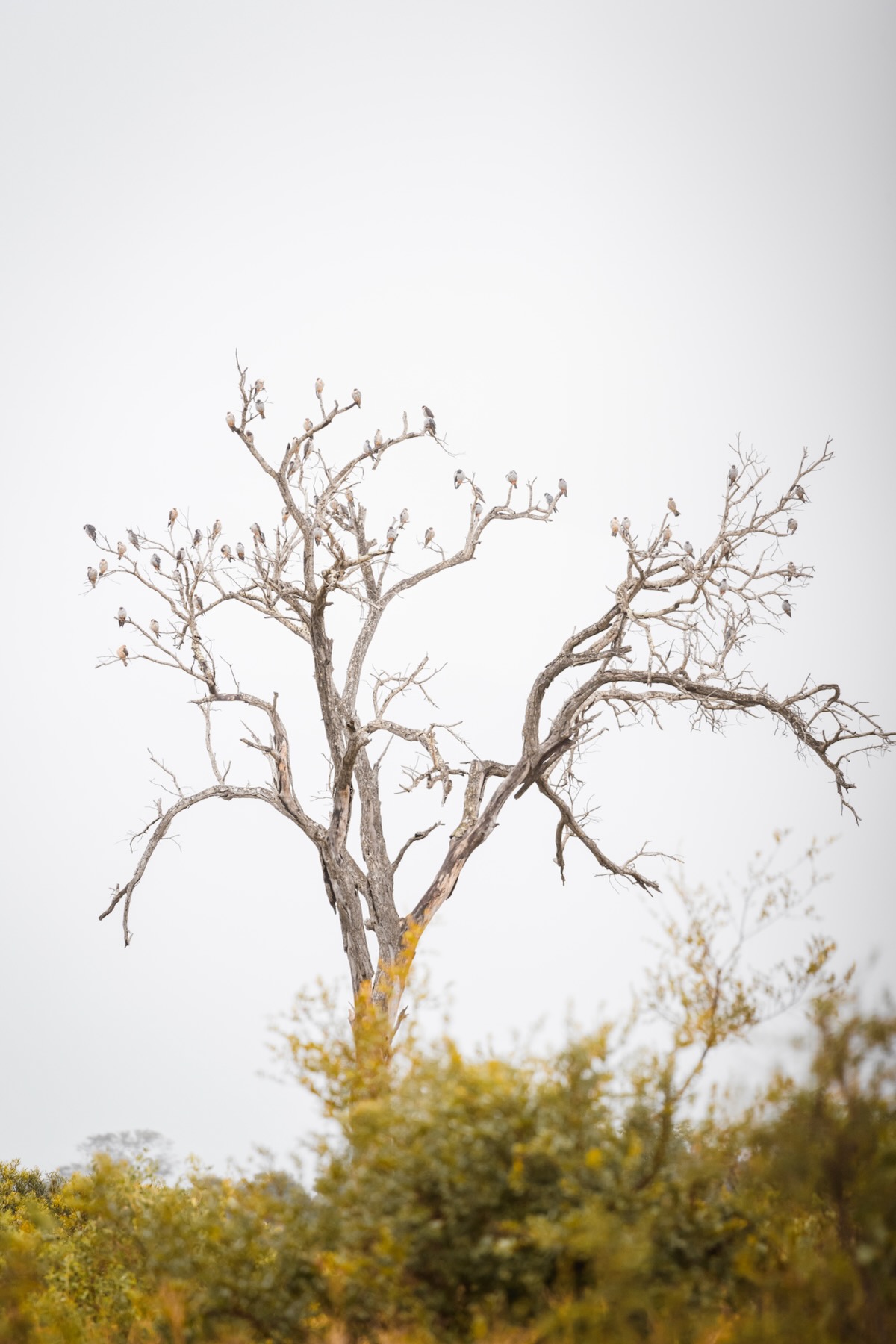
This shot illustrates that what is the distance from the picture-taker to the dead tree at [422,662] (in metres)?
8.94

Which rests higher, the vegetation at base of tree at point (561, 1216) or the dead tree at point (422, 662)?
the dead tree at point (422, 662)

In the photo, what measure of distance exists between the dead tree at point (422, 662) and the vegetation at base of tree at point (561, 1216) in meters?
4.51

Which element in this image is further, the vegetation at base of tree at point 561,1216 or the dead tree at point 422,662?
the dead tree at point 422,662

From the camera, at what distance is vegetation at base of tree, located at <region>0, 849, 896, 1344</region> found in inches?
124

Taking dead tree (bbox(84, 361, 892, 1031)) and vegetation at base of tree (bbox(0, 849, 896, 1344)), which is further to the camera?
dead tree (bbox(84, 361, 892, 1031))

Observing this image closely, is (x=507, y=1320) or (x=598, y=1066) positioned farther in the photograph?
(x=598, y=1066)

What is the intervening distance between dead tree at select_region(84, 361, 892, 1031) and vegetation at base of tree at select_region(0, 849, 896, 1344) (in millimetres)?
4512

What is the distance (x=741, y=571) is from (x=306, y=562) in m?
3.97

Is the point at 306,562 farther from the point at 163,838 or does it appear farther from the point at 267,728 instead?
the point at 163,838

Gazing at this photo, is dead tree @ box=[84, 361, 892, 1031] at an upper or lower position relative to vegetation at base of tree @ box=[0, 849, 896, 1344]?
upper

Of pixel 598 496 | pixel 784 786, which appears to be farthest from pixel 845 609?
pixel 598 496

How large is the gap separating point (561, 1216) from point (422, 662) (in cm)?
688

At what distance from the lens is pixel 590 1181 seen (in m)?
3.35

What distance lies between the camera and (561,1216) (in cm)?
339
